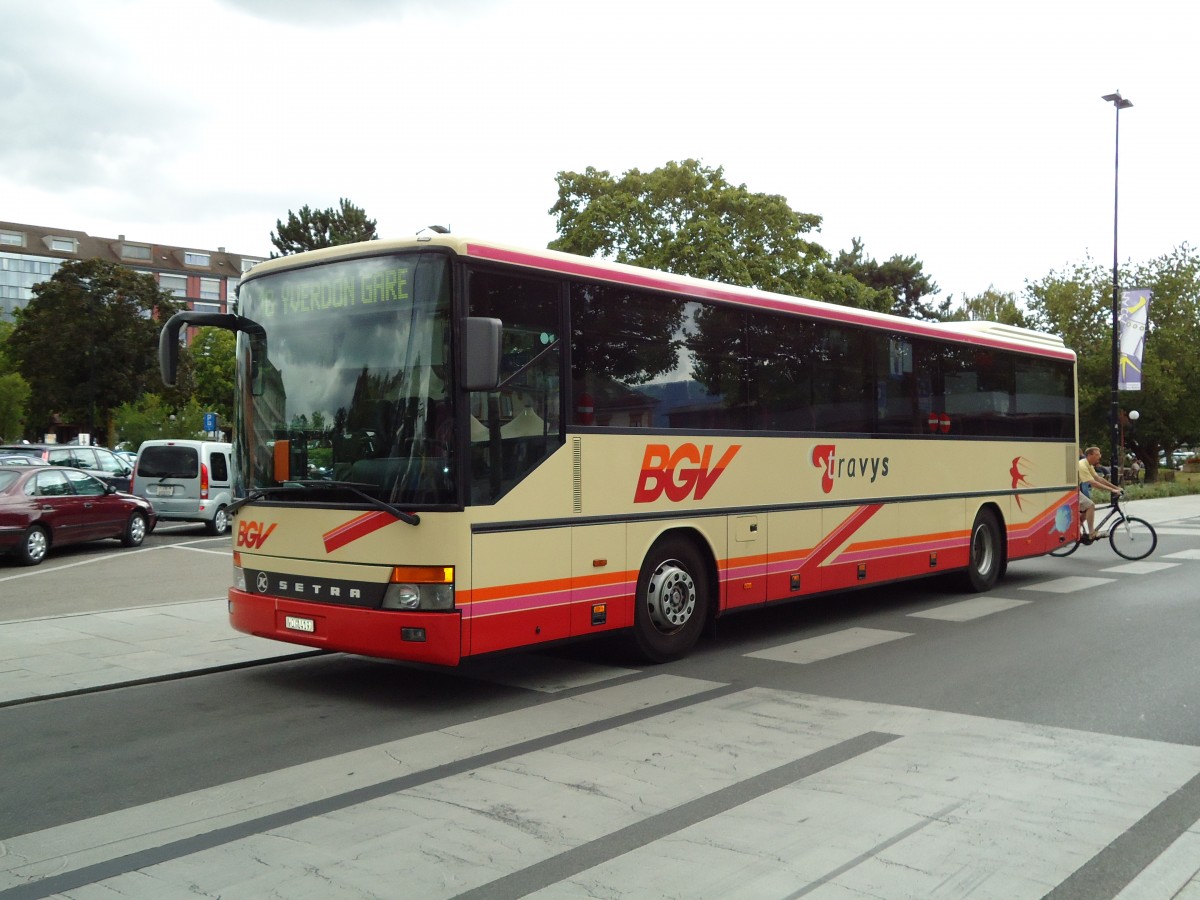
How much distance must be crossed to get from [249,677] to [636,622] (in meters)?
3.04

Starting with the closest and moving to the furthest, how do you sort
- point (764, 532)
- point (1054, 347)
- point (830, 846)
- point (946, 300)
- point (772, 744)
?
point (830, 846), point (772, 744), point (764, 532), point (1054, 347), point (946, 300)

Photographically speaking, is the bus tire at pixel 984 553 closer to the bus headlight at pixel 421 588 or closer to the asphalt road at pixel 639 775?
the asphalt road at pixel 639 775

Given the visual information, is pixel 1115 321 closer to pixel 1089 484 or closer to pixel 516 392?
pixel 1089 484

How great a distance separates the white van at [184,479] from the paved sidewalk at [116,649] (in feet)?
37.6

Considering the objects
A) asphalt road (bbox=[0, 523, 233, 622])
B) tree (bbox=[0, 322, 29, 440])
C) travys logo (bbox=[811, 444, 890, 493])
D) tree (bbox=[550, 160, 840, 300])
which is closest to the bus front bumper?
travys logo (bbox=[811, 444, 890, 493])

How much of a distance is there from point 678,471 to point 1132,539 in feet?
37.7

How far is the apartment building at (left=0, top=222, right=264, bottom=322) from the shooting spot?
118 meters

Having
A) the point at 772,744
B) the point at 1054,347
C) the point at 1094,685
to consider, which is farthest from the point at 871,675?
the point at 1054,347

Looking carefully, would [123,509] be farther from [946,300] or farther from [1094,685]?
[946,300]

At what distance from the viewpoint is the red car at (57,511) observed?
57.0 feet

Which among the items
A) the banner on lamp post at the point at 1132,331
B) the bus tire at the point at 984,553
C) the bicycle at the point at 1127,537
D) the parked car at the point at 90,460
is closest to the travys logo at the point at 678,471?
the bus tire at the point at 984,553

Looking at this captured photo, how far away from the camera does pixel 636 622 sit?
341 inches

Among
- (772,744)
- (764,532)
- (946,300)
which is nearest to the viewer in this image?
(772,744)

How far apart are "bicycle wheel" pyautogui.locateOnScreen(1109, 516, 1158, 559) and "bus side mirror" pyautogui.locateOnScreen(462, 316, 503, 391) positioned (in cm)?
1369
